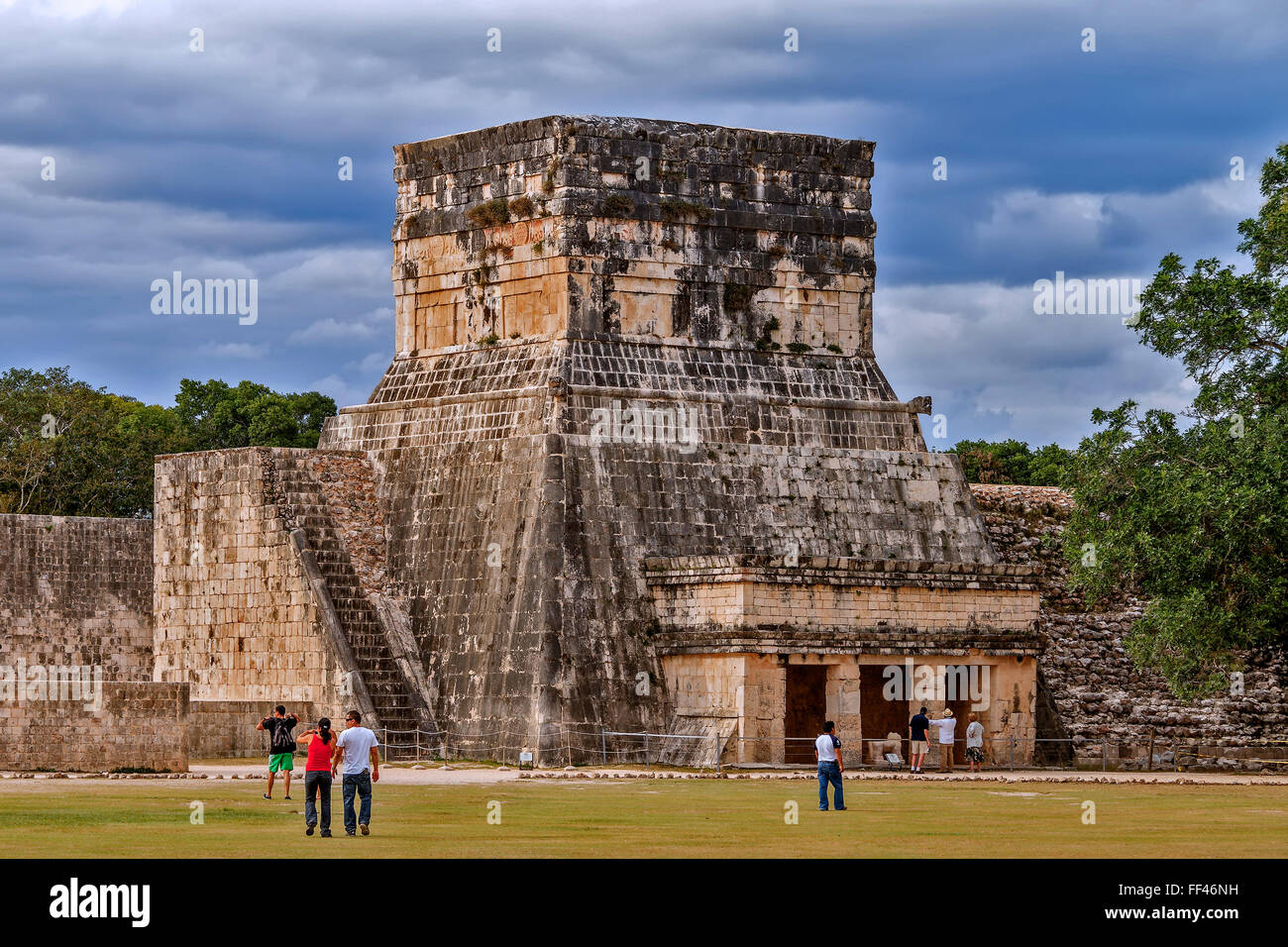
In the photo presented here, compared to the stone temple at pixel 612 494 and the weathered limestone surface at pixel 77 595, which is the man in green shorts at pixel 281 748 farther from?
the weathered limestone surface at pixel 77 595

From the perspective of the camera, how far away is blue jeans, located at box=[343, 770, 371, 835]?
23.3 m

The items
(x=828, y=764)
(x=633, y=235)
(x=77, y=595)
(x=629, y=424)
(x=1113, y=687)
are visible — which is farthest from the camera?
(x=77, y=595)

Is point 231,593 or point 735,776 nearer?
point 735,776

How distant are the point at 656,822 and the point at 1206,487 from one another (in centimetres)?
1471

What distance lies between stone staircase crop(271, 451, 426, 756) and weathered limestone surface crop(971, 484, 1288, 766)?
11.4 metres

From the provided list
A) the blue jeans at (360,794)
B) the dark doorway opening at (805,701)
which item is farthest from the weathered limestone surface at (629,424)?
the blue jeans at (360,794)

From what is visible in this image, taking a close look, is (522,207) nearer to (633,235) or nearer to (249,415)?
(633,235)

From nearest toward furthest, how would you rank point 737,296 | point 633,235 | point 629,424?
point 629,424 → point 633,235 → point 737,296

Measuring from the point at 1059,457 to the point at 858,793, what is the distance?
1679 inches

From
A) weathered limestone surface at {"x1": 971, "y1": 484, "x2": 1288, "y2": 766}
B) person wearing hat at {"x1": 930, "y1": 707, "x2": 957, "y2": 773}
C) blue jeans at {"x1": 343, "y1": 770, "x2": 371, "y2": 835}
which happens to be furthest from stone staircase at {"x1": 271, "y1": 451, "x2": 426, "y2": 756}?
blue jeans at {"x1": 343, "y1": 770, "x2": 371, "y2": 835}

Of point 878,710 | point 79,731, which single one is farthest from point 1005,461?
point 79,731

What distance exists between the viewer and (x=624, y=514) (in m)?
41.1
